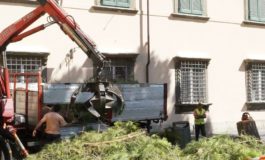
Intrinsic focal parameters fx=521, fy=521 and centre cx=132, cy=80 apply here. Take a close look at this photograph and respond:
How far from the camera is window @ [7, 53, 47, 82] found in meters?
15.8

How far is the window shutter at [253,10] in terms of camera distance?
21.9 meters

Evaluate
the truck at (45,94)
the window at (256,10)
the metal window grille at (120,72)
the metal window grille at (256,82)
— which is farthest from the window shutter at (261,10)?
the truck at (45,94)

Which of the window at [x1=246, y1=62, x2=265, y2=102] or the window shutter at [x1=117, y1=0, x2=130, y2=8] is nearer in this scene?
the window shutter at [x1=117, y1=0, x2=130, y2=8]

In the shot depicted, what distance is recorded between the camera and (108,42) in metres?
17.8

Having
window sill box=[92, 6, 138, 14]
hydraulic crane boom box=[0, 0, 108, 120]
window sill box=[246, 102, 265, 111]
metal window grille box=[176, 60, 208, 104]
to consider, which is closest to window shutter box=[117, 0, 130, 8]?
window sill box=[92, 6, 138, 14]

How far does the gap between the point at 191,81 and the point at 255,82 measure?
3.42 metres

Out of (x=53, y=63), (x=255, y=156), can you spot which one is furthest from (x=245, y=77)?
(x=255, y=156)

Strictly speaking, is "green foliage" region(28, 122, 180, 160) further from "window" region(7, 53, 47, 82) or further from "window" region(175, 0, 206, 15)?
"window" region(175, 0, 206, 15)

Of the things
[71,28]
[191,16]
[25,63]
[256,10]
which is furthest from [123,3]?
[71,28]

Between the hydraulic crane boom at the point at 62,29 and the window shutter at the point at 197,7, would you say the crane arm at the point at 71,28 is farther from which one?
the window shutter at the point at 197,7

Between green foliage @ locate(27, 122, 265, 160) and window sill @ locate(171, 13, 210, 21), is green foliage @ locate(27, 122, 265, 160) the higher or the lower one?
the lower one

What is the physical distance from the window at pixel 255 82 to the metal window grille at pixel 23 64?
9.28 meters

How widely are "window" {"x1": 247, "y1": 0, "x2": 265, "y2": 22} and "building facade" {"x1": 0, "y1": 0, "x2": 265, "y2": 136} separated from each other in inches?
1.7

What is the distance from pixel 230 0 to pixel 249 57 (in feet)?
8.11
